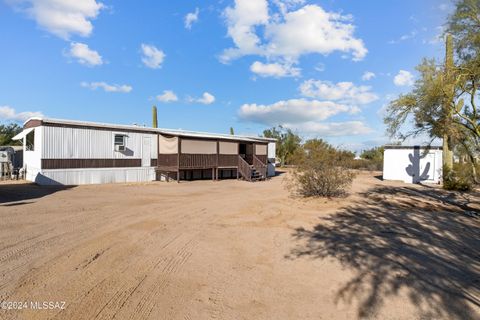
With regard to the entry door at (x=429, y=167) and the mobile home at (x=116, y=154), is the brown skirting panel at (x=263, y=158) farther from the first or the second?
the entry door at (x=429, y=167)

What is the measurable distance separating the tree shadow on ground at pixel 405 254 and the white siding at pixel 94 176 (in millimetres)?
13409

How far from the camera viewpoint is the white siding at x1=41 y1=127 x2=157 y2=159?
1552 cm

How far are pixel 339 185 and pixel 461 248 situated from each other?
21.7ft

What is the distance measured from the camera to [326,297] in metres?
4.11

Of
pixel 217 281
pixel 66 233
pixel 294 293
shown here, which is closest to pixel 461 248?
pixel 294 293

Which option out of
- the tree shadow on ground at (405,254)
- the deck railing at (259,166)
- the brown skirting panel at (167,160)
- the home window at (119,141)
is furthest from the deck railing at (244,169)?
the tree shadow on ground at (405,254)

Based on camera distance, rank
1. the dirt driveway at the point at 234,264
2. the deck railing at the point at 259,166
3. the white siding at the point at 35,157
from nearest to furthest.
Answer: the dirt driveway at the point at 234,264
the white siding at the point at 35,157
the deck railing at the point at 259,166

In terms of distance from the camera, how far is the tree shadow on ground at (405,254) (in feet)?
13.3

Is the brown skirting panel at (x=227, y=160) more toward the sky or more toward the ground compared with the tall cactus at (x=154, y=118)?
more toward the ground

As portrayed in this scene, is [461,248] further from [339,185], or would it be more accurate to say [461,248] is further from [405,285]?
[339,185]

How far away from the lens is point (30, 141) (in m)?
17.8

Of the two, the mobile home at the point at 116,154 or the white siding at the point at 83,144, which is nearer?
the white siding at the point at 83,144

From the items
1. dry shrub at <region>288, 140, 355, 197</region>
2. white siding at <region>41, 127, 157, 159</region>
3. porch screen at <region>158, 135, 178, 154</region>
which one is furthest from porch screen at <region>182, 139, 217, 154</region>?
dry shrub at <region>288, 140, 355, 197</region>

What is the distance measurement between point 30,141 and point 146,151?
6.46m
